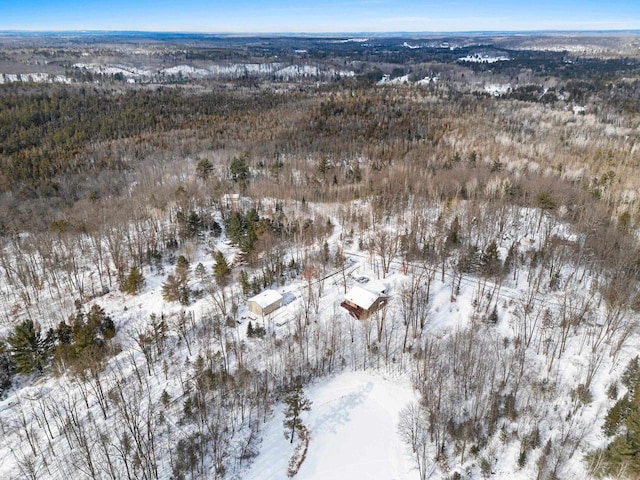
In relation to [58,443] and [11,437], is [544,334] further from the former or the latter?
[11,437]

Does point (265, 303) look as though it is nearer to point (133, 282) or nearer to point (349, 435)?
point (349, 435)

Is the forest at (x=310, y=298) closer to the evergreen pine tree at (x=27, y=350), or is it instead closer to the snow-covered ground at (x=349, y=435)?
the evergreen pine tree at (x=27, y=350)

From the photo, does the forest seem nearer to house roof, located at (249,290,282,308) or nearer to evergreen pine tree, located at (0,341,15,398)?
evergreen pine tree, located at (0,341,15,398)

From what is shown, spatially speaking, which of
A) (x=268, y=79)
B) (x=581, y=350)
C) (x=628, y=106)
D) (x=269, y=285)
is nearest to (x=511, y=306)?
(x=581, y=350)

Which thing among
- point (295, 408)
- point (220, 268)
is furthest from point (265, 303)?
point (295, 408)

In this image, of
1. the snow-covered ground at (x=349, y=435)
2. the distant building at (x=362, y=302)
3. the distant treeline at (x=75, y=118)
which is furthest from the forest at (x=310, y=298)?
the distant treeline at (x=75, y=118)

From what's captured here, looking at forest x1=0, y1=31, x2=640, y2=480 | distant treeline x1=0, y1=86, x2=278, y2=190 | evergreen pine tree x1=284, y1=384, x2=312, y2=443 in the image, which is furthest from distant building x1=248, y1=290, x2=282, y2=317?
distant treeline x1=0, y1=86, x2=278, y2=190
